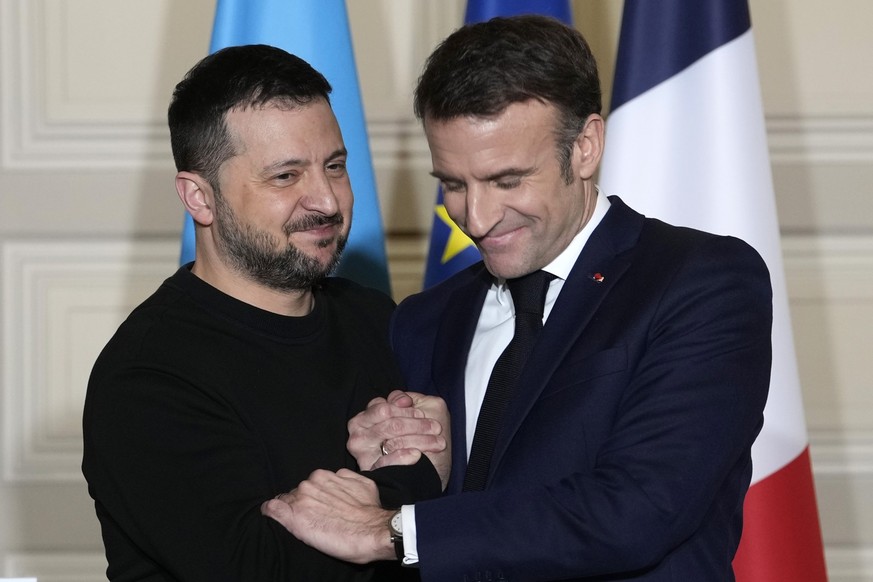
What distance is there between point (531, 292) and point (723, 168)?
99cm

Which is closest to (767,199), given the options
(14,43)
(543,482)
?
(543,482)

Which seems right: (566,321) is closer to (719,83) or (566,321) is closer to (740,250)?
(740,250)

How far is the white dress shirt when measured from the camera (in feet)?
6.07

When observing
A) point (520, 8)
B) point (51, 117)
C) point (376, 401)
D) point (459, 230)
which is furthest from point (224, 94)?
point (51, 117)

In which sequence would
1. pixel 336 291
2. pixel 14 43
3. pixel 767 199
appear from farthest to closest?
1. pixel 14 43
2. pixel 767 199
3. pixel 336 291

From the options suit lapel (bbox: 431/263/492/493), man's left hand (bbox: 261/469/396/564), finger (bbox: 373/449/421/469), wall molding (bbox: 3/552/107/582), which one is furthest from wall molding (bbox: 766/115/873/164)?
wall molding (bbox: 3/552/107/582)

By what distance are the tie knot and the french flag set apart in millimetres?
868

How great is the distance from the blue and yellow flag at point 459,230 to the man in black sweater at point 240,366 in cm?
81

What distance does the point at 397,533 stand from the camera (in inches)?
63.7

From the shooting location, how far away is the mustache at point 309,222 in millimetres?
1890

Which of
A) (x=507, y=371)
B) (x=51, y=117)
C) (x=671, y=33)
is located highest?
(x=51, y=117)

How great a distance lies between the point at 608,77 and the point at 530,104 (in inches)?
71.6

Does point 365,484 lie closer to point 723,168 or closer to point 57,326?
point 723,168

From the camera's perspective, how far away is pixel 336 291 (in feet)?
7.08
